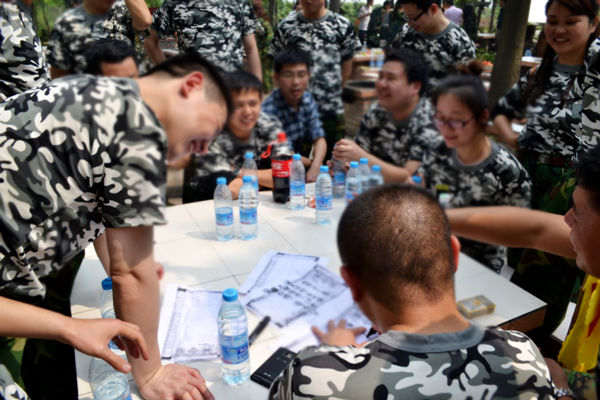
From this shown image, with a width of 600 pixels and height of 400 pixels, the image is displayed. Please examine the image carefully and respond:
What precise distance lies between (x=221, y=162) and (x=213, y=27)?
84cm

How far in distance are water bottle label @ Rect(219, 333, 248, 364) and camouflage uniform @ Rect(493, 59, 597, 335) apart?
3.65 feet

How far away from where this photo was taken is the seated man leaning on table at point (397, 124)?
1688mm

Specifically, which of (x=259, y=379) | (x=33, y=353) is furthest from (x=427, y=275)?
(x=33, y=353)

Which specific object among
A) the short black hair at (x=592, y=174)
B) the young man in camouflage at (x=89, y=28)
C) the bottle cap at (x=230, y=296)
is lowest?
the bottle cap at (x=230, y=296)

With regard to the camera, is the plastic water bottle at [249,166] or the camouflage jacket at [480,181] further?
the plastic water bottle at [249,166]

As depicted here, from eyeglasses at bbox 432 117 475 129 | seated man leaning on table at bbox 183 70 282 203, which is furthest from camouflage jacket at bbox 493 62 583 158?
seated man leaning on table at bbox 183 70 282 203

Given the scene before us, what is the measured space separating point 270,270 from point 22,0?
1267mm

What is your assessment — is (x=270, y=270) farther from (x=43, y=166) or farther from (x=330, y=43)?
(x=330, y=43)

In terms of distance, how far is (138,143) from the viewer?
733 millimetres

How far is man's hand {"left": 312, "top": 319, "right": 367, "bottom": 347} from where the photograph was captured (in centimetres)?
95

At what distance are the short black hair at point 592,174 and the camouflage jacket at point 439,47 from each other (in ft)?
2.91

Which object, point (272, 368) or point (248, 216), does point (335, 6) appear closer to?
point (248, 216)

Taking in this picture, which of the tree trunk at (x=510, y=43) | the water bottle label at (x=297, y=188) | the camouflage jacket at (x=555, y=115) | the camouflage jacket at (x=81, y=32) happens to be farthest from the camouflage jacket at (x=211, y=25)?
the camouflage jacket at (x=555, y=115)

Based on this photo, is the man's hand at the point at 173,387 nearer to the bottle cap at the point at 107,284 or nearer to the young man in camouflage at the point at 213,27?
the bottle cap at the point at 107,284
